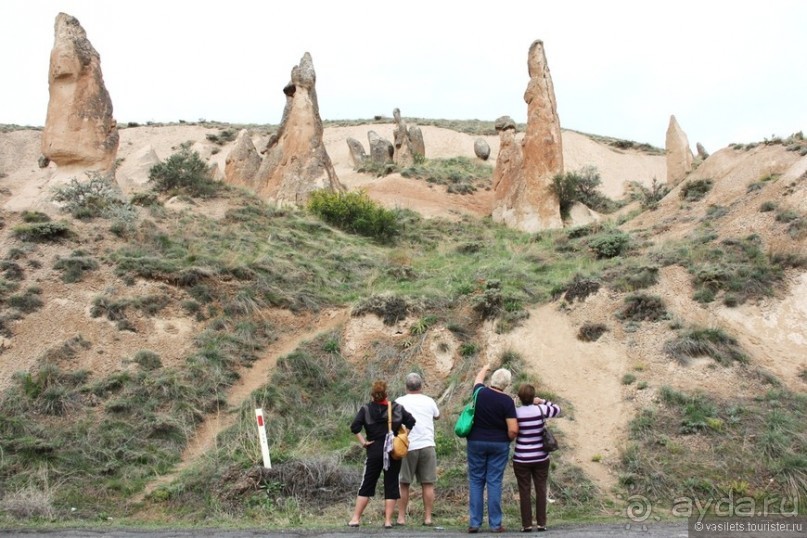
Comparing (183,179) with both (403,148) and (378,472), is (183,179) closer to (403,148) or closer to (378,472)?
(378,472)

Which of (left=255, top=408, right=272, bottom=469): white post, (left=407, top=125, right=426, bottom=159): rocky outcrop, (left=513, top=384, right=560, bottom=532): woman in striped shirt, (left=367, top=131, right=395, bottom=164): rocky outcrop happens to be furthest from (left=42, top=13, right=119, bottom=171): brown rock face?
(left=407, top=125, right=426, bottom=159): rocky outcrop

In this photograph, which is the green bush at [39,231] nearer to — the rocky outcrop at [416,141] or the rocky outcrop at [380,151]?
the rocky outcrop at [380,151]

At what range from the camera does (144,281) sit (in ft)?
53.6

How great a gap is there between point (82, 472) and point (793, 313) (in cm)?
1216

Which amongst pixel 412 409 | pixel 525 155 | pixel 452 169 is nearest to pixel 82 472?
pixel 412 409

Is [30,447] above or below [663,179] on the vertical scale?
below

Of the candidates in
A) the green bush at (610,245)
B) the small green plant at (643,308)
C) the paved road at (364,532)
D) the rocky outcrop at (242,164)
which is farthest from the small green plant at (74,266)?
the rocky outcrop at (242,164)

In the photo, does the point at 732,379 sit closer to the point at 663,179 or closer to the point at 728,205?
the point at 728,205

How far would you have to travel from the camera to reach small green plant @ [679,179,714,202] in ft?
73.5

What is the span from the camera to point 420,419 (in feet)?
26.9

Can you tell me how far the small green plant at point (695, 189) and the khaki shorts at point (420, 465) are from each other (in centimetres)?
1626

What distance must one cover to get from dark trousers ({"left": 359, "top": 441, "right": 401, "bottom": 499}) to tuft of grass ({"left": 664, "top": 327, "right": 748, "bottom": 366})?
23.4 ft

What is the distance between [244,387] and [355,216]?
11632 mm

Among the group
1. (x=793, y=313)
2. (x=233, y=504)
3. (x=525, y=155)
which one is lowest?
(x=233, y=504)
